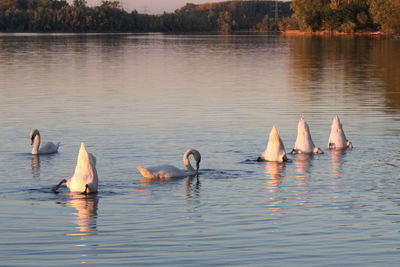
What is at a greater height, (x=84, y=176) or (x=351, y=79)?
(x=351, y=79)

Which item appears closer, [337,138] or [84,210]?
[84,210]

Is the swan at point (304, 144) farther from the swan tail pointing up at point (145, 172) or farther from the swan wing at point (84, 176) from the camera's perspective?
the swan wing at point (84, 176)

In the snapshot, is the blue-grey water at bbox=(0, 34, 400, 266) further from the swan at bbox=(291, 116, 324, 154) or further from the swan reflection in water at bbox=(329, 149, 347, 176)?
the swan at bbox=(291, 116, 324, 154)

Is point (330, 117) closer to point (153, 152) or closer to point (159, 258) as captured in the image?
point (153, 152)

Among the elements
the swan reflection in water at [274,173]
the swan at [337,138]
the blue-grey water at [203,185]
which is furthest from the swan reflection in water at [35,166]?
the swan at [337,138]

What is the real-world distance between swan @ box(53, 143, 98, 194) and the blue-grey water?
0.22 meters

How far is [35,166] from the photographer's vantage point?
20.4 metres

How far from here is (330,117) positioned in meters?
30.0

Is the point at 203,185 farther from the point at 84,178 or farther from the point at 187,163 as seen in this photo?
the point at 84,178

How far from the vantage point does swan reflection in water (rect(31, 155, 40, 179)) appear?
19155mm

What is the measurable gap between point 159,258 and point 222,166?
8.39 metres

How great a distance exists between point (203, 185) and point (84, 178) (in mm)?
2976

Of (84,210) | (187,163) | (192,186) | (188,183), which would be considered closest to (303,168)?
(187,163)

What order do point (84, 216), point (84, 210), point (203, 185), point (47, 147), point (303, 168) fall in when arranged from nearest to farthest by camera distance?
point (84, 216), point (84, 210), point (203, 185), point (303, 168), point (47, 147)
